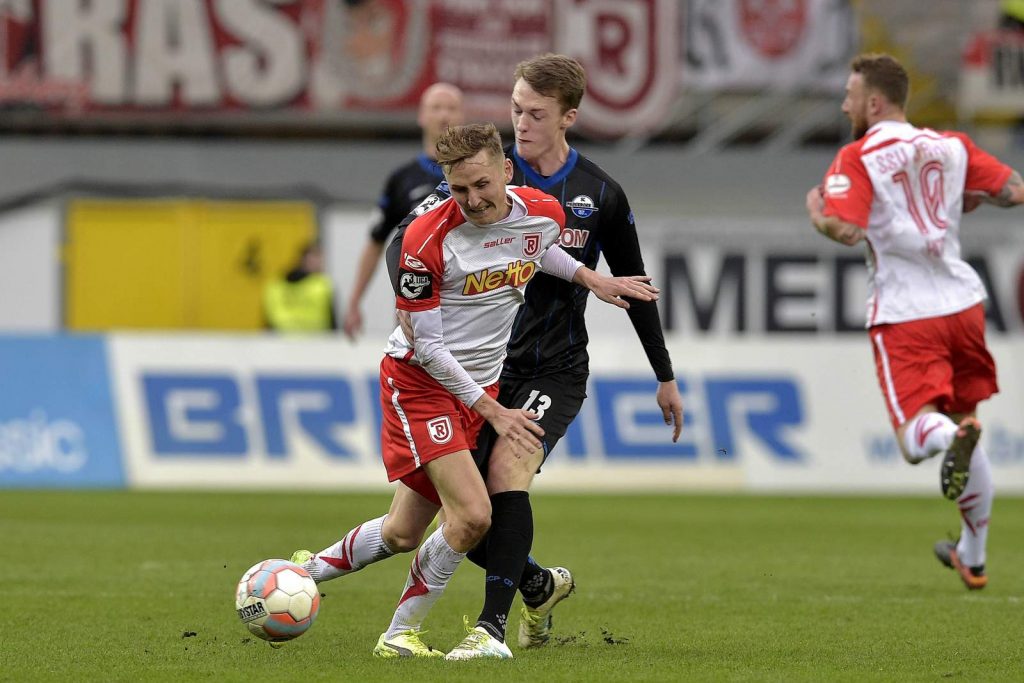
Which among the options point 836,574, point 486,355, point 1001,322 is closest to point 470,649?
point 486,355

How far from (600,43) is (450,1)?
1981mm

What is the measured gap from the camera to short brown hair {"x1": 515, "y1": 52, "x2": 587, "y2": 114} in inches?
250

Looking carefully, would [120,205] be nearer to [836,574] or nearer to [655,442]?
[655,442]

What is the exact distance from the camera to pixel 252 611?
19.1 feet

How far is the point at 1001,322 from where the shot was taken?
877 inches

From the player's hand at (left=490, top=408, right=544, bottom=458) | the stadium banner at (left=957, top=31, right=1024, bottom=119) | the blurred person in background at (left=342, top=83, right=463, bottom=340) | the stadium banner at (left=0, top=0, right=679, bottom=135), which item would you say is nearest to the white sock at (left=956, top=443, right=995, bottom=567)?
the player's hand at (left=490, top=408, right=544, bottom=458)

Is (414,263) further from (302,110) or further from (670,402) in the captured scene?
(302,110)

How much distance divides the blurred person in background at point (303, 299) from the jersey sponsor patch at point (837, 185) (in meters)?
9.96

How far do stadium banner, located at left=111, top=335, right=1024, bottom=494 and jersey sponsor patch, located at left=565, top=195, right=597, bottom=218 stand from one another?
821 centimetres

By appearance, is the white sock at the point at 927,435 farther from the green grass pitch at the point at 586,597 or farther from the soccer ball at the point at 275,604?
the soccer ball at the point at 275,604

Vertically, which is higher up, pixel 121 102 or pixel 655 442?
pixel 121 102

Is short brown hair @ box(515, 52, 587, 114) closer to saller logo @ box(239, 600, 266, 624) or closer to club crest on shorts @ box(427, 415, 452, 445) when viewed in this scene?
club crest on shorts @ box(427, 415, 452, 445)

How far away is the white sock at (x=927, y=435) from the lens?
694cm

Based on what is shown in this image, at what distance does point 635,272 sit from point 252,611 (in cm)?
194
